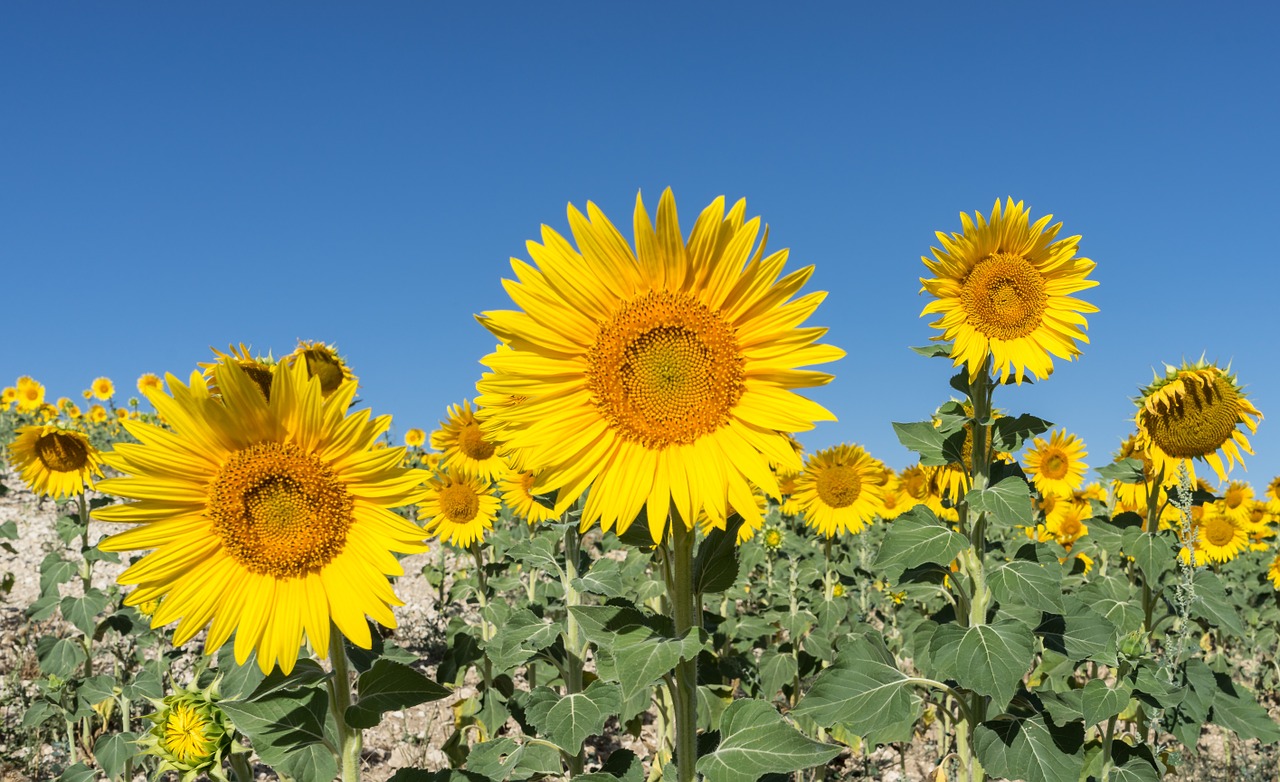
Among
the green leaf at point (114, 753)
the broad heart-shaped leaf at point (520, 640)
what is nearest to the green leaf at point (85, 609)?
the green leaf at point (114, 753)

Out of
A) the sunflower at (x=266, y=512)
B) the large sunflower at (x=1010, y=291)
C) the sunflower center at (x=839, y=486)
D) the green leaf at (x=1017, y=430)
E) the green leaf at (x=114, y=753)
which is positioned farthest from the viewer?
the sunflower center at (x=839, y=486)

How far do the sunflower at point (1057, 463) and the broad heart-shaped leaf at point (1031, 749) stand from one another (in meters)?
5.27

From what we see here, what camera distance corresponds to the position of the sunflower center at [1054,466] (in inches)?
334

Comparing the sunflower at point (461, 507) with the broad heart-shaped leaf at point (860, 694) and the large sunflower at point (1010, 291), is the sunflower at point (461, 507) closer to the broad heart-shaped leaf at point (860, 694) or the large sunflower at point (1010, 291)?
the broad heart-shaped leaf at point (860, 694)

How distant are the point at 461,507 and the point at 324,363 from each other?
357 centimetres

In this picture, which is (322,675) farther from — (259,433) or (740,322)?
(740,322)

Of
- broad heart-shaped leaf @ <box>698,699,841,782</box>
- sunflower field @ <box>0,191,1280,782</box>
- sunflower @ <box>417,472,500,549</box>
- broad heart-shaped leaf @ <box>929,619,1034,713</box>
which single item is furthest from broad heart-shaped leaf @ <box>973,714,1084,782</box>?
sunflower @ <box>417,472,500,549</box>

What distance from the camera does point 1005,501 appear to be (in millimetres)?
3578

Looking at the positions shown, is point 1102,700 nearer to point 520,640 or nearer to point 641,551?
point 641,551

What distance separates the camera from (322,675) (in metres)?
2.62

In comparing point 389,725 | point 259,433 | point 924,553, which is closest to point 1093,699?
point 924,553

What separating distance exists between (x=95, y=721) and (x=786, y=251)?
667 cm

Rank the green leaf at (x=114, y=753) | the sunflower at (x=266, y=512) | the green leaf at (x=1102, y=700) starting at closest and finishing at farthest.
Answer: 1. the sunflower at (x=266, y=512)
2. the green leaf at (x=1102, y=700)
3. the green leaf at (x=114, y=753)

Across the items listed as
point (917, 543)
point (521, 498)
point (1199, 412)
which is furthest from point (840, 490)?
point (917, 543)
